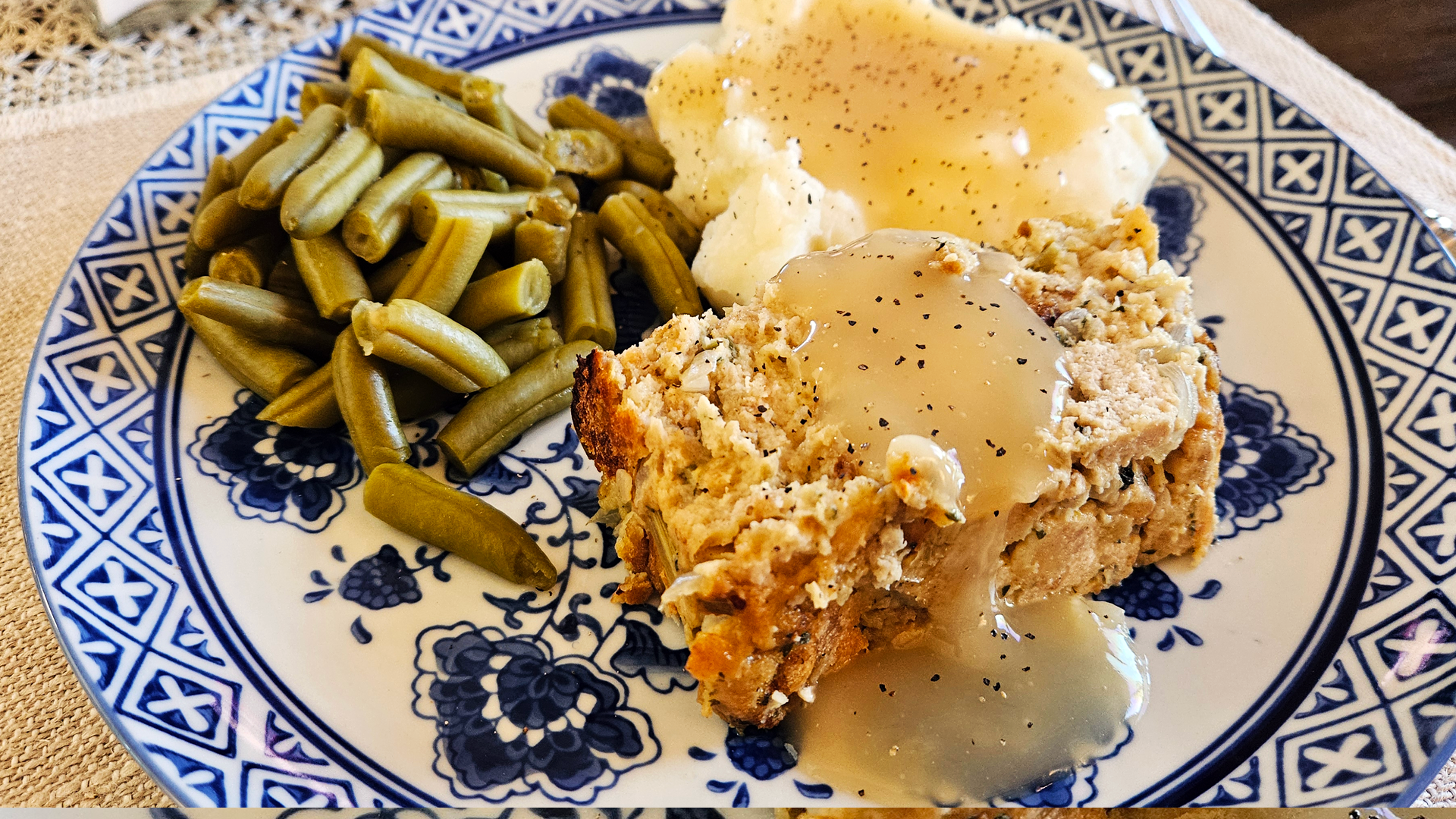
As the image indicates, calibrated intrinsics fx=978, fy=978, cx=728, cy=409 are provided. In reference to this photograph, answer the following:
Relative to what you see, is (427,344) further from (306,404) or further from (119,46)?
(119,46)

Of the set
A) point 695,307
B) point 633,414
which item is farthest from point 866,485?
point 695,307

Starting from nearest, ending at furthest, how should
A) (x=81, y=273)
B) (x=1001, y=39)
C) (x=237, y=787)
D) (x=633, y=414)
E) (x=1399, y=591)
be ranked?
1. (x=237, y=787)
2. (x=633, y=414)
3. (x=1399, y=591)
4. (x=81, y=273)
5. (x=1001, y=39)

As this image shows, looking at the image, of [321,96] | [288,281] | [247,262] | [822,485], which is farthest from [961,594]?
[321,96]

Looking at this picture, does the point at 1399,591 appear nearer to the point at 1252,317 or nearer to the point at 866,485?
the point at 1252,317

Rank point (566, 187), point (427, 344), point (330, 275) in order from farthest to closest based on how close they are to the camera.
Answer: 1. point (566, 187)
2. point (330, 275)
3. point (427, 344)

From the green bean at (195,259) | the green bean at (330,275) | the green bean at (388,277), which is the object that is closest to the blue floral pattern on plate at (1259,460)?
the green bean at (388,277)

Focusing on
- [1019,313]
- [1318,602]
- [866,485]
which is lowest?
[1318,602]

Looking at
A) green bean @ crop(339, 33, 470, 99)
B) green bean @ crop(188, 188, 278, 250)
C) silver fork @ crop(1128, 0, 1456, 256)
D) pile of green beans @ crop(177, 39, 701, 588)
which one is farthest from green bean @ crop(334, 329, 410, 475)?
silver fork @ crop(1128, 0, 1456, 256)
